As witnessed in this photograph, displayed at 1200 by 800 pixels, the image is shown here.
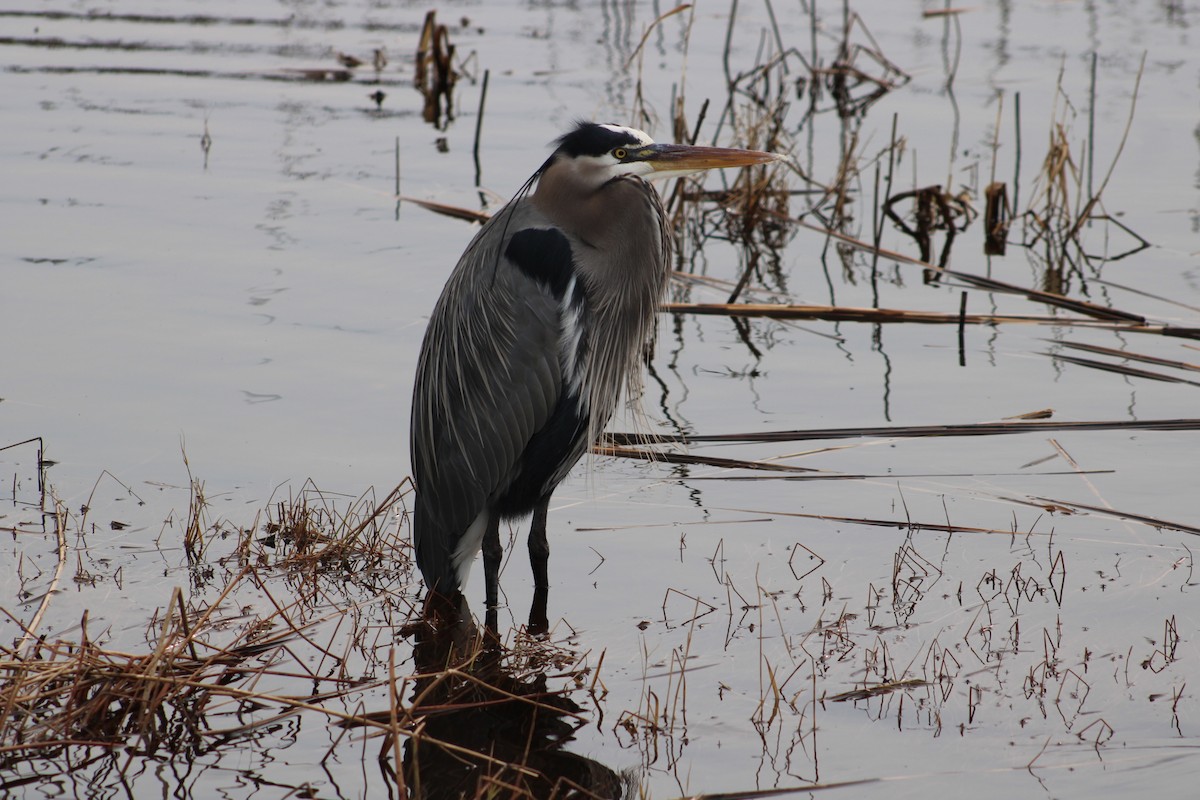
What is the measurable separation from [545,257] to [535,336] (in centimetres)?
26

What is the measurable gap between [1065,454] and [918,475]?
22.8 inches

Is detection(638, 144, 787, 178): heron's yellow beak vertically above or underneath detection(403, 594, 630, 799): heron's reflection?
above

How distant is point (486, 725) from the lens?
3773 millimetres

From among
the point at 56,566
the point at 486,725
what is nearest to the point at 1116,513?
the point at 486,725

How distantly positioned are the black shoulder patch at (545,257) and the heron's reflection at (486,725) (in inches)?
44.0

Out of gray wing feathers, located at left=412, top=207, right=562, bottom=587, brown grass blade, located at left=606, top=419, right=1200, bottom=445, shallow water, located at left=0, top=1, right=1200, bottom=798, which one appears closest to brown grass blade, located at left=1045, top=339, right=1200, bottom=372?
shallow water, located at left=0, top=1, right=1200, bottom=798

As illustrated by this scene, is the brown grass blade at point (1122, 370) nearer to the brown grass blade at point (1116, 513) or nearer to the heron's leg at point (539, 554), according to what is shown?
the brown grass blade at point (1116, 513)

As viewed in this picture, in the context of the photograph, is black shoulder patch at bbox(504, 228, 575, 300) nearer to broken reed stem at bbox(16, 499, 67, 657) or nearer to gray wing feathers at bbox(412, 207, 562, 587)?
gray wing feathers at bbox(412, 207, 562, 587)

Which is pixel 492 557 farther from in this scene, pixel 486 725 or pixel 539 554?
pixel 486 725

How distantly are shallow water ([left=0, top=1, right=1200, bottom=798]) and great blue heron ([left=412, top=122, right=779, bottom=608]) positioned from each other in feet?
0.96

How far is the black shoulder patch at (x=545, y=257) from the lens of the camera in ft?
14.4

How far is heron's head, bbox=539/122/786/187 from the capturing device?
4359 millimetres

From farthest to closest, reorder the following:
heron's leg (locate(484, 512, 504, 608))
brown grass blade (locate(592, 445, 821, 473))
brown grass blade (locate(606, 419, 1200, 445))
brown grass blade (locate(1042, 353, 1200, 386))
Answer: brown grass blade (locate(1042, 353, 1200, 386)) < brown grass blade (locate(606, 419, 1200, 445)) < brown grass blade (locate(592, 445, 821, 473)) < heron's leg (locate(484, 512, 504, 608))

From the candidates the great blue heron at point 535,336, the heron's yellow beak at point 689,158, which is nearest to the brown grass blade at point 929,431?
the great blue heron at point 535,336
